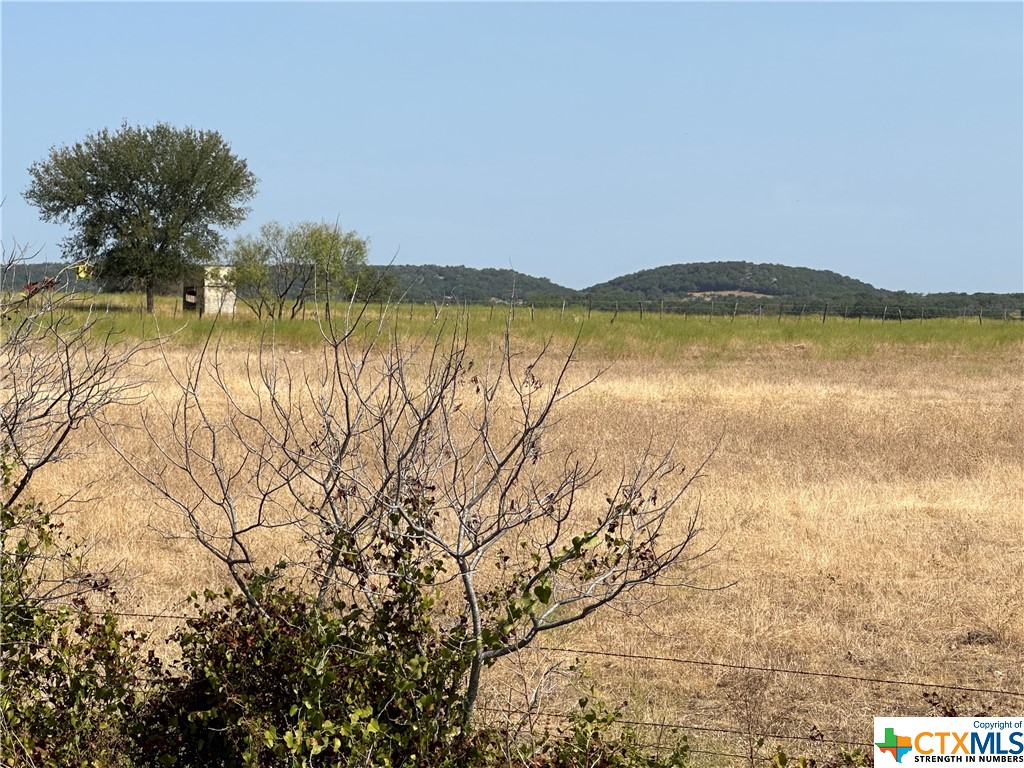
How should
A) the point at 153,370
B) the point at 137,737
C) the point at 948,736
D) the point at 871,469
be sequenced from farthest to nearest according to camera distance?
1. the point at 153,370
2. the point at 871,469
3. the point at 948,736
4. the point at 137,737

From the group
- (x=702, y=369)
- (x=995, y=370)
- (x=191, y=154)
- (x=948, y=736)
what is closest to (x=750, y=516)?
(x=948, y=736)

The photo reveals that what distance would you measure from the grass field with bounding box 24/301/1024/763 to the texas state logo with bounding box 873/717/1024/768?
0.54 feet

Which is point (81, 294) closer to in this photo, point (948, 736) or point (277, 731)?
point (277, 731)

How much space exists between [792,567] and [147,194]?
47.5 m

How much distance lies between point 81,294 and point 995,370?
97.2 feet

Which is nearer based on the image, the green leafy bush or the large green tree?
the green leafy bush

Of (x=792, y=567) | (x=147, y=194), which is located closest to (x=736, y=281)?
(x=147, y=194)

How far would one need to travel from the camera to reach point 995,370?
1230 inches

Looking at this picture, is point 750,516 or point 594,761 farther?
point 750,516

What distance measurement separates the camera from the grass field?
627 centimetres

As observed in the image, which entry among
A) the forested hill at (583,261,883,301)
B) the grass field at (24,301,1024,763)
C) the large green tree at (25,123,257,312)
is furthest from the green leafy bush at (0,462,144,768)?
the forested hill at (583,261,883,301)

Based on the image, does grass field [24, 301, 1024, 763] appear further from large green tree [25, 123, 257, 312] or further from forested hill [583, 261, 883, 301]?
forested hill [583, 261, 883, 301]

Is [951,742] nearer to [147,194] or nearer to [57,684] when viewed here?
[57,684]

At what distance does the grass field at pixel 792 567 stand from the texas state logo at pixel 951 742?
0.54ft
